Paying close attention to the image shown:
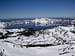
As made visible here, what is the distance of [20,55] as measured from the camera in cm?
→ 651

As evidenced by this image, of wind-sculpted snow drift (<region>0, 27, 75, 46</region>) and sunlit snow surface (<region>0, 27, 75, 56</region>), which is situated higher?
sunlit snow surface (<region>0, 27, 75, 56</region>)

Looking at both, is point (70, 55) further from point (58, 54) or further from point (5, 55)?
point (5, 55)

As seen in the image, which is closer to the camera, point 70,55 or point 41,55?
point 70,55

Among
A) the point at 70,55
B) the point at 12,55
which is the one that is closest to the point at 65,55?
the point at 70,55

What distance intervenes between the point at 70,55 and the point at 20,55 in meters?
2.27

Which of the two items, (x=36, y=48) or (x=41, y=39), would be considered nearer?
(x=36, y=48)

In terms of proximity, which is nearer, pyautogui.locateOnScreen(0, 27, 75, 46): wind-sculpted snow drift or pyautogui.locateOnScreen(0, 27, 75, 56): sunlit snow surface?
pyautogui.locateOnScreen(0, 27, 75, 56): sunlit snow surface

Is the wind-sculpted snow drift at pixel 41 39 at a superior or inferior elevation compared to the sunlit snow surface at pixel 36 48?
inferior

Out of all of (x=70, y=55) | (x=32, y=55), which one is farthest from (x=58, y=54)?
(x=32, y=55)

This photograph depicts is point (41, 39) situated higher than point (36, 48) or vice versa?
point (36, 48)

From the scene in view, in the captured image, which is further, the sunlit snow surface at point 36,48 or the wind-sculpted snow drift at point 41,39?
the wind-sculpted snow drift at point 41,39

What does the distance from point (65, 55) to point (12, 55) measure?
2393 mm

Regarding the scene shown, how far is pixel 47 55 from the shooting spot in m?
6.55

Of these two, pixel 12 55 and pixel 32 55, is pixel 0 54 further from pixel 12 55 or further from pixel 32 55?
pixel 32 55
